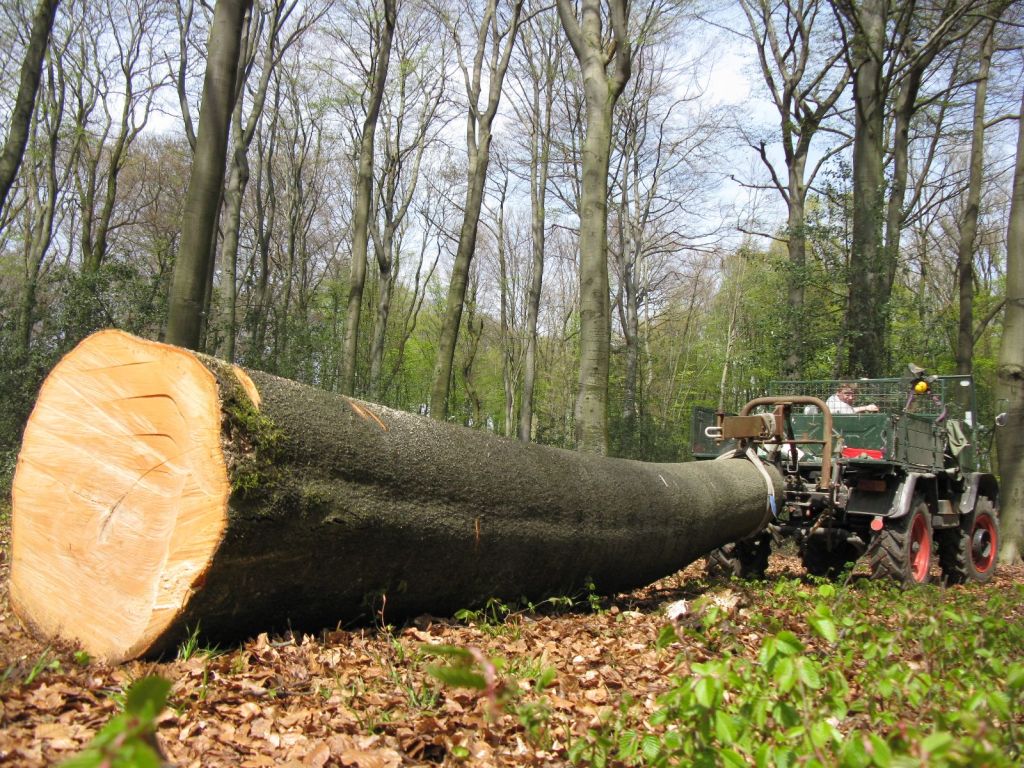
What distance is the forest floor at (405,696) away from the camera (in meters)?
Result: 2.16

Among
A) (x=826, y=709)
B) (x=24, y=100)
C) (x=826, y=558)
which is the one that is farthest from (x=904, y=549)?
(x=24, y=100)

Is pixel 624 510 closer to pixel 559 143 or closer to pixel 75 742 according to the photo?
pixel 75 742

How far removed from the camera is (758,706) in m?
→ 1.88

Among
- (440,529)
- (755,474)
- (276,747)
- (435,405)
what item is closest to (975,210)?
(435,405)

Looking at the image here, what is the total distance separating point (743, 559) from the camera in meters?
7.29

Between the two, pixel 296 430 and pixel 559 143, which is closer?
pixel 296 430

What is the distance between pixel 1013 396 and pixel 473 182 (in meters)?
10.9

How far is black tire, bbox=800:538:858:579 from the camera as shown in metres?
7.38

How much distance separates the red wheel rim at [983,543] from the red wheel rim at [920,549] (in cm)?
225

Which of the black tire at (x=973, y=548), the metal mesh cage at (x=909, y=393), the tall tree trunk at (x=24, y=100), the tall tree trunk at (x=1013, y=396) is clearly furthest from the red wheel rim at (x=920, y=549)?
the tall tree trunk at (x=24, y=100)

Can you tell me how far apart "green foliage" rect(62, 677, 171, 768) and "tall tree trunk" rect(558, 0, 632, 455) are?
26.2ft

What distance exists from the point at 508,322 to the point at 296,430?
31.9 meters

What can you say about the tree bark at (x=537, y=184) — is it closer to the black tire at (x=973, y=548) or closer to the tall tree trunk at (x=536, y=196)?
the tall tree trunk at (x=536, y=196)

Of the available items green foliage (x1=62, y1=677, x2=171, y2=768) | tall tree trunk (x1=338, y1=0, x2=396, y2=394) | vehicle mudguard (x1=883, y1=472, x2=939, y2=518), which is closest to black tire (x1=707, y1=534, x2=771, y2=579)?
vehicle mudguard (x1=883, y1=472, x2=939, y2=518)
